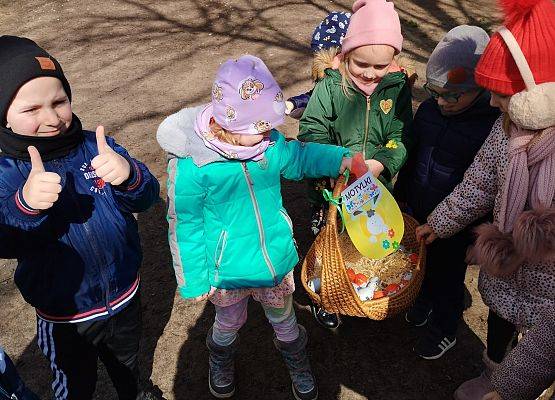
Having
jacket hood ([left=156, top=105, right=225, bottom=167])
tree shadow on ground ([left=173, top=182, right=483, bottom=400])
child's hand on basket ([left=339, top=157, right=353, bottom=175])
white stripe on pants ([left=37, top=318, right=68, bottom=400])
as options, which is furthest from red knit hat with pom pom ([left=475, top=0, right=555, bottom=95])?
white stripe on pants ([left=37, top=318, right=68, bottom=400])

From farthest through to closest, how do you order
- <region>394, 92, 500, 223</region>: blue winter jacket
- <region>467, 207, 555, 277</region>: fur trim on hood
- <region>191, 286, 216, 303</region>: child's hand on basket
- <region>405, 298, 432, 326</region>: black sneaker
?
<region>405, 298, 432, 326</region>: black sneaker < <region>394, 92, 500, 223</region>: blue winter jacket < <region>191, 286, 216, 303</region>: child's hand on basket < <region>467, 207, 555, 277</region>: fur trim on hood

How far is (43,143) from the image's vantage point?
183 centimetres

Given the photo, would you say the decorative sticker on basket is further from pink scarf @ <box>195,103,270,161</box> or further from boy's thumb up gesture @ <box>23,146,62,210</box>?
boy's thumb up gesture @ <box>23,146,62,210</box>

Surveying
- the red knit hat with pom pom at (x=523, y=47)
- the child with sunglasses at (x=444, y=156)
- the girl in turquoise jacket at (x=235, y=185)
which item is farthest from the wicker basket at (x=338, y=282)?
the red knit hat with pom pom at (x=523, y=47)

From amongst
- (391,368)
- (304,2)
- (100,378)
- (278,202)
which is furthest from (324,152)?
(304,2)

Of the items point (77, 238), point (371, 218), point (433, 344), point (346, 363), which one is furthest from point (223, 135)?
point (433, 344)

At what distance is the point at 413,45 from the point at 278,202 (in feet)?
15.8

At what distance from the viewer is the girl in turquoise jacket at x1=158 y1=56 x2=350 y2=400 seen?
194 cm

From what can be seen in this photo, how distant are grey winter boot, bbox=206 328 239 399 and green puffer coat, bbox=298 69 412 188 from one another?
1.11 m

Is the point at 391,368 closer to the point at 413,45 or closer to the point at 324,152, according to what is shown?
the point at 324,152

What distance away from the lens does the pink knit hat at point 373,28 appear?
2.43 metres

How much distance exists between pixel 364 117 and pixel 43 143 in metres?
1.51

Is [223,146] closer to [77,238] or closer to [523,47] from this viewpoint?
[77,238]

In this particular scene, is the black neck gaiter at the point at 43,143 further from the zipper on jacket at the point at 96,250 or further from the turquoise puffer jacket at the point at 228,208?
the turquoise puffer jacket at the point at 228,208
